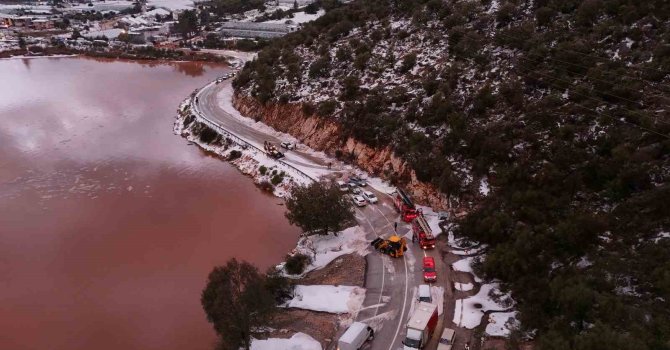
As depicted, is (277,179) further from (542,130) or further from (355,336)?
(355,336)

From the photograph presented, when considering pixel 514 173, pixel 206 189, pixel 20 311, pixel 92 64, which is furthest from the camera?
pixel 92 64

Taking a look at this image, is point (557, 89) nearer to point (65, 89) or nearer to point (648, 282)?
point (648, 282)

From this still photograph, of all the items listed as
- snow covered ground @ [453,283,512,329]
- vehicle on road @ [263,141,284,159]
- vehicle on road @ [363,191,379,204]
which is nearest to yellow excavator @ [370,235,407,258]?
snow covered ground @ [453,283,512,329]

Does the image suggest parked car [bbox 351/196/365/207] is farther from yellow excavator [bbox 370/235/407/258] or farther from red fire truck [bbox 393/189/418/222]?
yellow excavator [bbox 370/235/407/258]

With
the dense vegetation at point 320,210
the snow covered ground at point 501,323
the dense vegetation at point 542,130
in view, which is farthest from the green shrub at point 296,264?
the snow covered ground at point 501,323

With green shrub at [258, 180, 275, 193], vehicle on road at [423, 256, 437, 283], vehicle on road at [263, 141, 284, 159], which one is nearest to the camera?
vehicle on road at [423, 256, 437, 283]

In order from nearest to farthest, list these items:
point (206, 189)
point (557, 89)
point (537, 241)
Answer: point (537, 241)
point (557, 89)
point (206, 189)

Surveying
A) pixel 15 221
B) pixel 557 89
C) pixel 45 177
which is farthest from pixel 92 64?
pixel 557 89

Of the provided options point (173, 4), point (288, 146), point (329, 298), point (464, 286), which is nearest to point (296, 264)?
point (329, 298)
